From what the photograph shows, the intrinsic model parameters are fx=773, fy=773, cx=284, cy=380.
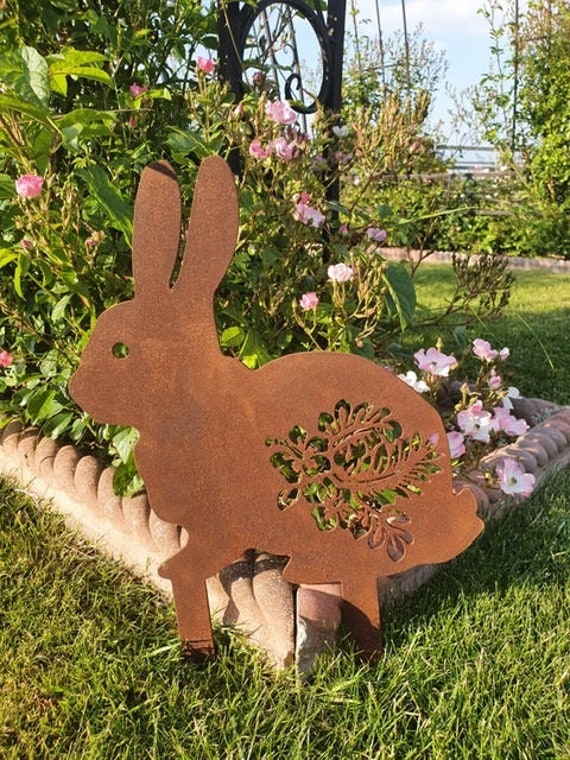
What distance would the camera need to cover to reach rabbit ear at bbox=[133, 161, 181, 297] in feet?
4.60

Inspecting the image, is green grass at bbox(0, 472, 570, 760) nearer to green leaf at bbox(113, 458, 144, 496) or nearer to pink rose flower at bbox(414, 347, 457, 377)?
green leaf at bbox(113, 458, 144, 496)

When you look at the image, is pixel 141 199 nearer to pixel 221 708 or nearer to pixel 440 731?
pixel 221 708

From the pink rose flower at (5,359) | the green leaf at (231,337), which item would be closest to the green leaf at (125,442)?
the green leaf at (231,337)

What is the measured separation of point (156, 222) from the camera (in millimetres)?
1411

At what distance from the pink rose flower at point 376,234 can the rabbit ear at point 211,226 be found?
32.1 inches

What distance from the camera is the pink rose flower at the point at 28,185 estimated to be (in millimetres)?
1579

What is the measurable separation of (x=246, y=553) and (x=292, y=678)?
1.16 ft

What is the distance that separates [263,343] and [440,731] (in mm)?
982

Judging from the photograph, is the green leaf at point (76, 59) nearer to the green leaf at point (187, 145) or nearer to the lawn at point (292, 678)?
the green leaf at point (187, 145)

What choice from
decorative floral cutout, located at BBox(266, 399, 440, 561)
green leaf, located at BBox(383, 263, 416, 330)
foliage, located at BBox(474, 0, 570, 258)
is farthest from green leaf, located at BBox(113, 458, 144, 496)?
foliage, located at BBox(474, 0, 570, 258)

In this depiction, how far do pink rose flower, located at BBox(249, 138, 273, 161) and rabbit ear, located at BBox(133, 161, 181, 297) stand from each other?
39 cm

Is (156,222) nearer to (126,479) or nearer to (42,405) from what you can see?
(126,479)

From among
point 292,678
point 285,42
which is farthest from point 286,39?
point 292,678

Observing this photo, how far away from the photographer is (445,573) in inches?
76.2
